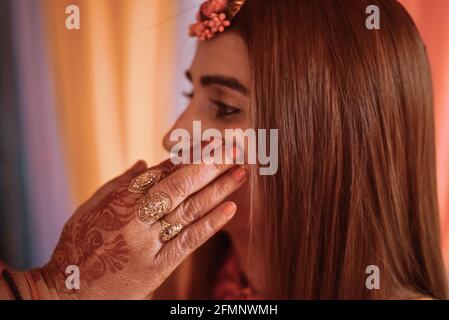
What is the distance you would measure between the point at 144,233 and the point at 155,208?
0.05 meters

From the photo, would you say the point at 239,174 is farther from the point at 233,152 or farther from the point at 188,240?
the point at 188,240

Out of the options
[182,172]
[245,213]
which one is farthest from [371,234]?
[182,172]

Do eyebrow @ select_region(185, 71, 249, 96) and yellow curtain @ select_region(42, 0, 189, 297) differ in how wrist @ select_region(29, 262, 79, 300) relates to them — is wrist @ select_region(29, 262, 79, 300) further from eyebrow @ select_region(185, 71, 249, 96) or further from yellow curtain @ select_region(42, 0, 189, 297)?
eyebrow @ select_region(185, 71, 249, 96)

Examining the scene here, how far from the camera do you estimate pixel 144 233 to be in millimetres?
677

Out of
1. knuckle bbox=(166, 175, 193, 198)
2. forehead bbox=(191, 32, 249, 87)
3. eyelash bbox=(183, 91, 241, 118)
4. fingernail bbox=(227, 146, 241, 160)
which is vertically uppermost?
forehead bbox=(191, 32, 249, 87)

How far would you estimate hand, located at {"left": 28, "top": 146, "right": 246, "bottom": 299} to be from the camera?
2.23 feet

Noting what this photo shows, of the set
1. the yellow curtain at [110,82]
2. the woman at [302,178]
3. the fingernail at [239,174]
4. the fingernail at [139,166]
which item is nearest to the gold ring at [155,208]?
the woman at [302,178]

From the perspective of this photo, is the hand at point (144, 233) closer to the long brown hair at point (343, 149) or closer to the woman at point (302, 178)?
the woman at point (302, 178)

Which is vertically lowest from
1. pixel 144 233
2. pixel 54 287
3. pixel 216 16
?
pixel 54 287

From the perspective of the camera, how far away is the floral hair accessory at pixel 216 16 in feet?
2.44

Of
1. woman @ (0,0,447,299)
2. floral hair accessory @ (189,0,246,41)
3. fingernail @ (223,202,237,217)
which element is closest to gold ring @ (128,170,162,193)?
woman @ (0,0,447,299)

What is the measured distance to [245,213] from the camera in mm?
845

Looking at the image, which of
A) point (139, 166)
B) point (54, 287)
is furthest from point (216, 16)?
point (54, 287)
